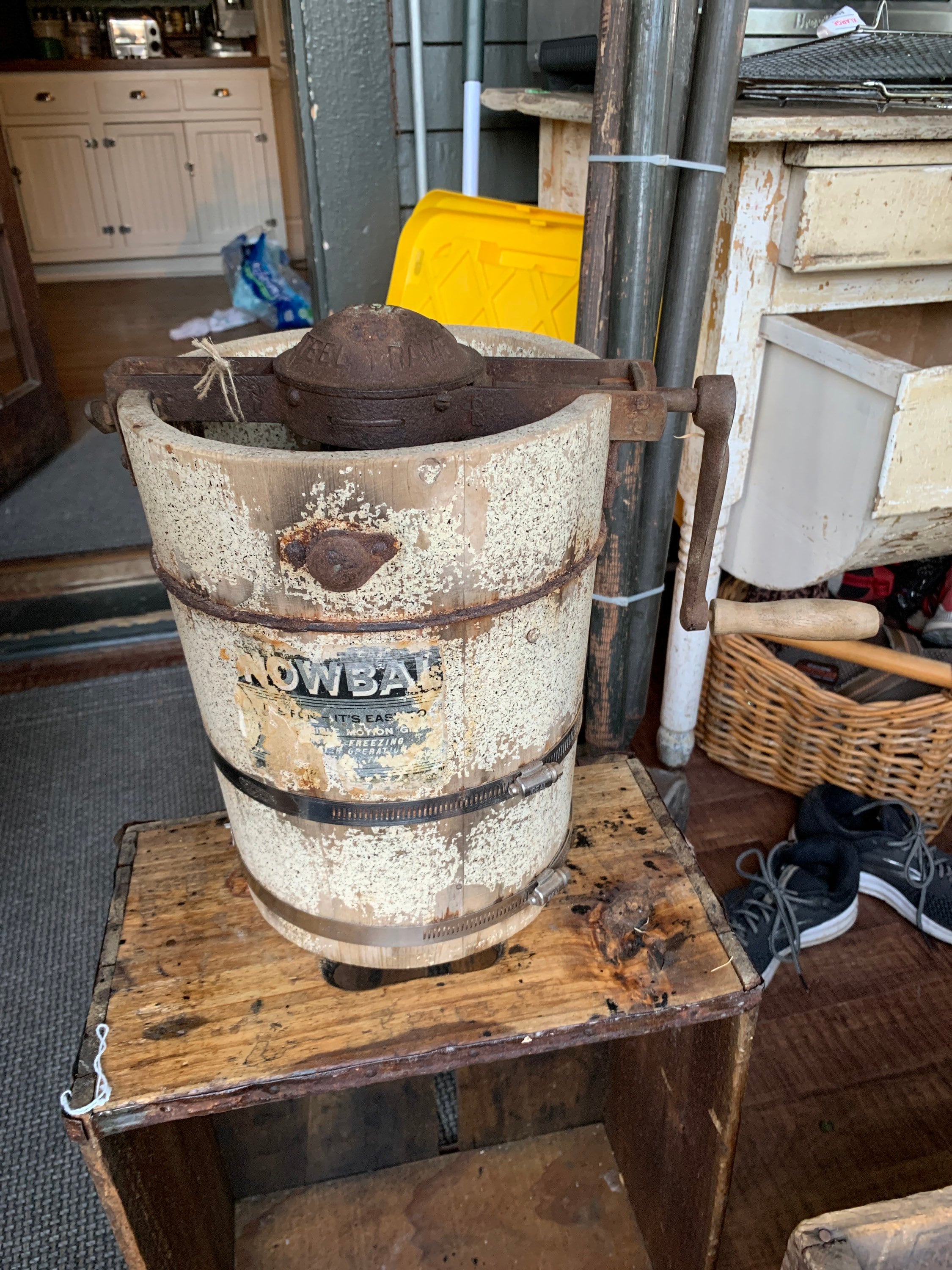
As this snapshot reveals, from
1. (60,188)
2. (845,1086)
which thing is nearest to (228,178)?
(60,188)

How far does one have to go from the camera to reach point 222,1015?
2.94 ft

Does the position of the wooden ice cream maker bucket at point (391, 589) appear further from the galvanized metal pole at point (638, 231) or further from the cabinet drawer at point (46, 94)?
the cabinet drawer at point (46, 94)

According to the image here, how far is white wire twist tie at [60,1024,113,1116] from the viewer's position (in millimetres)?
793

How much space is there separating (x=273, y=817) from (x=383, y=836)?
0.37 ft

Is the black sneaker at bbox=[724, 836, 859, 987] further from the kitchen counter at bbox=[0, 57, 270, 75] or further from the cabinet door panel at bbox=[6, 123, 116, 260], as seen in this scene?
the cabinet door panel at bbox=[6, 123, 116, 260]

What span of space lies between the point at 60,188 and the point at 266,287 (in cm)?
192

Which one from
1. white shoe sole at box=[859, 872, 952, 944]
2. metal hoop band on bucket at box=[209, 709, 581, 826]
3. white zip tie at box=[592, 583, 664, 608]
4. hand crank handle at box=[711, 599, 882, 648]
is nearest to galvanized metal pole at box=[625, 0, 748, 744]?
white zip tie at box=[592, 583, 664, 608]

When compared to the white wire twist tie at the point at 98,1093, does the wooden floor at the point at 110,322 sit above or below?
below

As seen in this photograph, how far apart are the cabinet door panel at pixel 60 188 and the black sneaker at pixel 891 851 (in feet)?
16.4

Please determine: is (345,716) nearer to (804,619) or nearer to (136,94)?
(804,619)

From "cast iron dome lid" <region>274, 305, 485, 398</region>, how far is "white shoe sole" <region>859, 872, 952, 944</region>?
1.28 meters

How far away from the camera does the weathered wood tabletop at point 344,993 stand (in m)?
0.84

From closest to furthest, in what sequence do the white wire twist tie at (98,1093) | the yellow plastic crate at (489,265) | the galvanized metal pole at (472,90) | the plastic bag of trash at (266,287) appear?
the white wire twist tie at (98,1093), the yellow plastic crate at (489,265), the galvanized metal pole at (472,90), the plastic bag of trash at (266,287)

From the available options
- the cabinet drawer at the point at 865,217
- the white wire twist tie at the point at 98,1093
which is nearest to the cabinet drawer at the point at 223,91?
the cabinet drawer at the point at 865,217
